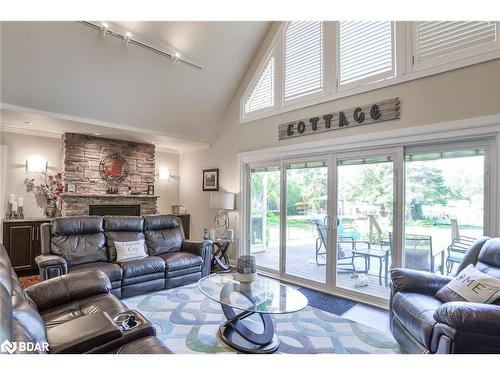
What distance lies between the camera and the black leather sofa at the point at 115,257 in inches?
126

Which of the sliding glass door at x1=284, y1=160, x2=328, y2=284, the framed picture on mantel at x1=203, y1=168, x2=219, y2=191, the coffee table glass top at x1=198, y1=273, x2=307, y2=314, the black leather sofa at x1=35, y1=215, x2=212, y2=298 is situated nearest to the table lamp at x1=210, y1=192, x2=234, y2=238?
the framed picture on mantel at x1=203, y1=168, x2=219, y2=191

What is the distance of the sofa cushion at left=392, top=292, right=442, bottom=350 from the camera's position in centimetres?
183

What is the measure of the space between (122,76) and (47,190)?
270 cm

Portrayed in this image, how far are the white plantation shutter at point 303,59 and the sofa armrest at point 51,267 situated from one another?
3.83 meters

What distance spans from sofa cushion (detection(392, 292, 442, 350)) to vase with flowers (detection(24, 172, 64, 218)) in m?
5.40

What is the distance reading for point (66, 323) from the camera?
1.56 meters

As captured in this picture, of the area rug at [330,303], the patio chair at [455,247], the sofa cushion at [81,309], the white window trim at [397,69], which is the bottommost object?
the area rug at [330,303]

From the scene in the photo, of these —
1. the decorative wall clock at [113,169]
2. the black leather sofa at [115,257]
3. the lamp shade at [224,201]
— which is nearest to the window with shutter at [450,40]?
the lamp shade at [224,201]

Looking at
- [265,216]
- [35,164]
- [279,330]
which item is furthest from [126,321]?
[35,164]

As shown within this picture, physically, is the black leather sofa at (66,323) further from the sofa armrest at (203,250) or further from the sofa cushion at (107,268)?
the sofa armrest at (203,250)

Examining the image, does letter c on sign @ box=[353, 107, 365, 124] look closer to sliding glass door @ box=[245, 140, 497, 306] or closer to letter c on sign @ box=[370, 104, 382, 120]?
letter c on sign @ box=[370, 104, 382, 120]
